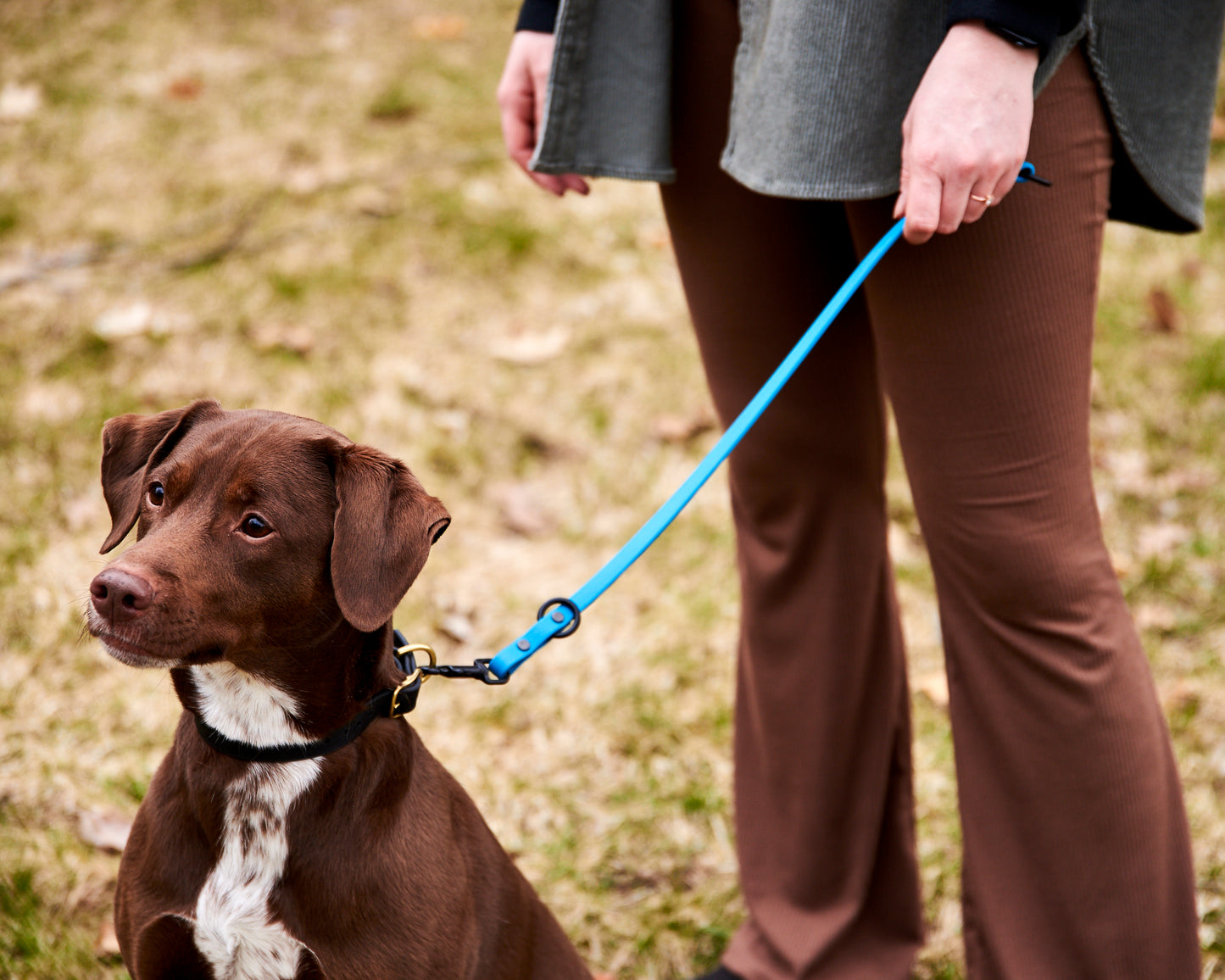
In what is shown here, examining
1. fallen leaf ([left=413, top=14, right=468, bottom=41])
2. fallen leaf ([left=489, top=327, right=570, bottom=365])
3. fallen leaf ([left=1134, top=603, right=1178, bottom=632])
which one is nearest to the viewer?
fallen leaf ([left=1134, top=603, right=1178, bottom=632])

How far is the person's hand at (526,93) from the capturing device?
7.72 ft

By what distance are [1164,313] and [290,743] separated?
446cm

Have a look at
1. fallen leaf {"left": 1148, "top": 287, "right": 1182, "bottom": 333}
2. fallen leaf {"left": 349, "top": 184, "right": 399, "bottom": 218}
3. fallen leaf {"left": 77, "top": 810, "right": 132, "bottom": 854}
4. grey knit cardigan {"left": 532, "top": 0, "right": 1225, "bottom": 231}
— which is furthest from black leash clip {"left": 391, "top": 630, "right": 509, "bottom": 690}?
fallen leaf {"left": 1148, "top": 287, "right": 1182, "bottom": 333}

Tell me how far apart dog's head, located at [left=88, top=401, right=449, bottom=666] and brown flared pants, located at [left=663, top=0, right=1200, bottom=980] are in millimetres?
788

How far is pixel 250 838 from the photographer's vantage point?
6.30ft

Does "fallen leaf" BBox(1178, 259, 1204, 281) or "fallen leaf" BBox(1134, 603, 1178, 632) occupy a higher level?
"fallen leaf" BBox(1178, 259, 1204, 281)

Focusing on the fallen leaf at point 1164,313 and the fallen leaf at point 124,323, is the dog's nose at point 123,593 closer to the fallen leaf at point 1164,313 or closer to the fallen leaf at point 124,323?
the fallen leaf at point 124,323

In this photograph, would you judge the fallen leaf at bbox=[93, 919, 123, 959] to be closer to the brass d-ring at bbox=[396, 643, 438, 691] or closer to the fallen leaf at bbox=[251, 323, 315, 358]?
the brass d-ring at bbox=[396, 643, 438, 691]

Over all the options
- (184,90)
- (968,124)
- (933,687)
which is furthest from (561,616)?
(184,90)

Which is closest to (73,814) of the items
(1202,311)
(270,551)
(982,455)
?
(270,551)

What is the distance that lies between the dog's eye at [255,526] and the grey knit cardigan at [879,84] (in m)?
0.95

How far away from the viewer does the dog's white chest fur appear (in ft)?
6.23

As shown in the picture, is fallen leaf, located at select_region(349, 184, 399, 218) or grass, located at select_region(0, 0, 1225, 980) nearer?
grass, located at select_region(0, 0, 1225, 980)

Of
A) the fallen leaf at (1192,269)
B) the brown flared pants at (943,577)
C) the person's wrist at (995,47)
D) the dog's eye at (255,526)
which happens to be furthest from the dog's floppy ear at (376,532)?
the fallen leaf at (1192,269)
